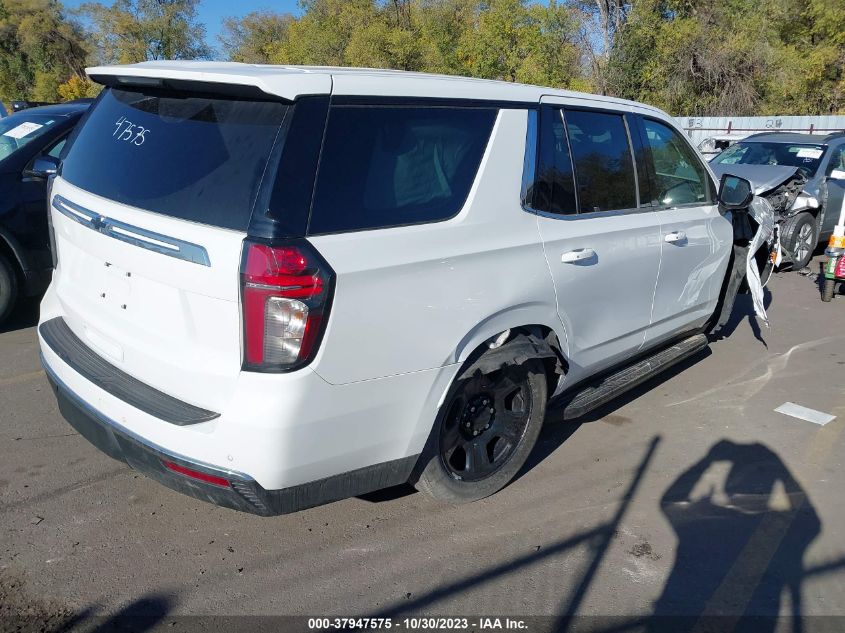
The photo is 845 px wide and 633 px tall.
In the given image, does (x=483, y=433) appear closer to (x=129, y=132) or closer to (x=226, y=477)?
(x=226, y=477)

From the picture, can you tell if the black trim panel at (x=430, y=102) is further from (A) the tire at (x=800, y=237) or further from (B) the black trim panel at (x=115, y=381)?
(A) the tire at (x=800, y=237)

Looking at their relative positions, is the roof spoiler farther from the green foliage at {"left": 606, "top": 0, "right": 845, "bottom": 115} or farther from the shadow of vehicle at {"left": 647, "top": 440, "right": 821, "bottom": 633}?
the green foliage at {"left": 606, "top": 0, "right": 845, "bottom": 115}

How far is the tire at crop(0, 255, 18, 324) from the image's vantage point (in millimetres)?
5625

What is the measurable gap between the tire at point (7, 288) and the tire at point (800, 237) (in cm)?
850

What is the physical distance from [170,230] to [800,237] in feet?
29.1

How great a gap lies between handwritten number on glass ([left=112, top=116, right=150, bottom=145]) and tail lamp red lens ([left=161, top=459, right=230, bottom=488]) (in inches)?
51.1

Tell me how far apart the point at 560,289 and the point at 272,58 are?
1974 inches

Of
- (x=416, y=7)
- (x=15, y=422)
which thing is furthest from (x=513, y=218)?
(x=416, y=7)

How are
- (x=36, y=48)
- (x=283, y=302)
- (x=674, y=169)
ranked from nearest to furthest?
(x=283, y=302)
(x=674, y=169)
(x=36, y=48)

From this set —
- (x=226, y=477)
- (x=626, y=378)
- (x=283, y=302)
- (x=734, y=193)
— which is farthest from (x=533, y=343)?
(x=734, y=193)

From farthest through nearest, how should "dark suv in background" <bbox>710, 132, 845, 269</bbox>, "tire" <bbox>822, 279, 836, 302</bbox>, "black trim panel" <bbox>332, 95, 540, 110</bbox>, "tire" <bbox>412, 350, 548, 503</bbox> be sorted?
"dark suv in background" <bbox>710, 132, 845, 269</bbox>
"tire" <bbox>822, 279, 836, 302</bbox>
"tire" <bbox>412, 350, 548, 503</bbox>
"black trim panel" <bbox>332, 95, 540, 110</bbox>

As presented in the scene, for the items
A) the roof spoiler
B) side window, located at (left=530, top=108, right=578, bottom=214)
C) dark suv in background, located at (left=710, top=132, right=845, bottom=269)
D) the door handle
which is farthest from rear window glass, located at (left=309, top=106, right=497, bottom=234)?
dark suv in background, located at (left=710, top=132, right=845, bottom=269)

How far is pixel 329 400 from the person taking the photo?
2.58 metres

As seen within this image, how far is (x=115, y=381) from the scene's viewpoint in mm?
2898
